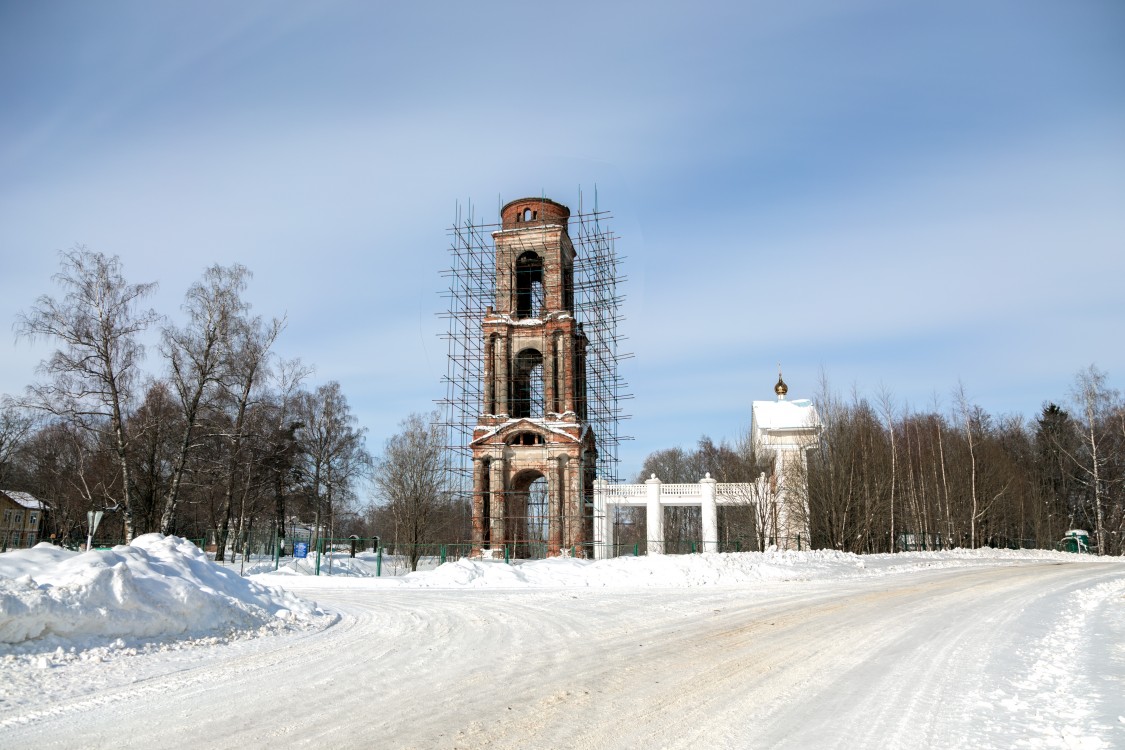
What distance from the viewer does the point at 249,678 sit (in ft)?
26.1

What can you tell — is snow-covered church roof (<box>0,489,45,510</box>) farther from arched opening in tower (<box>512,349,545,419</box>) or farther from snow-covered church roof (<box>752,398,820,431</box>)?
snow-covered church roof (<box>752,398,820,431</box>)

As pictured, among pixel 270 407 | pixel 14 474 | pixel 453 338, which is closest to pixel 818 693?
pixel 270 407

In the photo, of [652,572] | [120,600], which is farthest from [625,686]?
[652,572]

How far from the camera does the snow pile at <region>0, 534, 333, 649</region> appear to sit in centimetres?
866

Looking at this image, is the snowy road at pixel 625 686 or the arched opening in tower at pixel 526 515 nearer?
the snowy road at pixel 625 686

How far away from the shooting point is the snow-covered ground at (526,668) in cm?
586

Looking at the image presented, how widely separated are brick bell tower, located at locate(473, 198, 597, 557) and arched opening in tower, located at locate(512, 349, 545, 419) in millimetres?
60

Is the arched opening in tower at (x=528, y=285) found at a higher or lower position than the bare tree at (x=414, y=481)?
higher

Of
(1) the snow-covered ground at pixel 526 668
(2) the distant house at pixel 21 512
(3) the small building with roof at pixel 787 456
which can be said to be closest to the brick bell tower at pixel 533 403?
(3) the small building with roof at pixel 787 456

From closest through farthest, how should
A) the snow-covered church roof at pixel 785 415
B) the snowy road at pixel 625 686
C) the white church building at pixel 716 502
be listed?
the snowy road at pixel 625 686 < the white church building at pixel 716 502 < the snow-covered church roof at pixel 785 415

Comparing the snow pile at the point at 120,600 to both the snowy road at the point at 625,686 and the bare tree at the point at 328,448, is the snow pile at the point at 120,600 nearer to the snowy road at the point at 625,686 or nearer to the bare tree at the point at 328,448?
the snowy road at the point at 625,686

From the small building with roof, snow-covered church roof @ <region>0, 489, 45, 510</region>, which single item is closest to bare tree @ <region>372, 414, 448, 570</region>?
the small building with roof

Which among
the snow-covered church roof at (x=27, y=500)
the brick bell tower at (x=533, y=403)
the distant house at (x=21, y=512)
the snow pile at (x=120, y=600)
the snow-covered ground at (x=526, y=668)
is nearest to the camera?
the snow-covered ground at (x=526, y=668)

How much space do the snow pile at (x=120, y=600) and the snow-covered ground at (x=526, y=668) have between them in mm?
32
